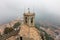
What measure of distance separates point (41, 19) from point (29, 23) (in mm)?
8962

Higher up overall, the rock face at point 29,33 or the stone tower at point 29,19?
the stone tower at point 29,19

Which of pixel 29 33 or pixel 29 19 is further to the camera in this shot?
pixel 29 19

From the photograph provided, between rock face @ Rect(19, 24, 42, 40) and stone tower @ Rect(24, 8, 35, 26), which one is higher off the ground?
stone tower @ Rect(24, 8, 35, 26)

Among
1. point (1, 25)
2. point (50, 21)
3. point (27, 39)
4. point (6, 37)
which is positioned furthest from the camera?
point (50, 21)

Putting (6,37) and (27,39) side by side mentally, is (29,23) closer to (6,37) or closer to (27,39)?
(27,39)

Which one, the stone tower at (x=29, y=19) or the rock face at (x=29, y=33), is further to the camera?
the stone tower at (x=29, y=19)

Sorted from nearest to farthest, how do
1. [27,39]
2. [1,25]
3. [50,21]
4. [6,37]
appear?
[27,39] < [6,37] < [1,25] < [50,21]

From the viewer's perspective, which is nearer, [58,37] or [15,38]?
[15,38]

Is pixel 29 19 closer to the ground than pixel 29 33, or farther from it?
farther from it

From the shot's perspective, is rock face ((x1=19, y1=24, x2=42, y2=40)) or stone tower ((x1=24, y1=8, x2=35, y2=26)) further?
stone tower ((x1=24, y1=8, x2=35, y2=26))

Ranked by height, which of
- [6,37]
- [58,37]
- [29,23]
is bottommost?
[58,37]

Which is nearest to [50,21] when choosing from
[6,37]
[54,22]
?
[54,22]

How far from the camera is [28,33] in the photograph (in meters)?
12.9

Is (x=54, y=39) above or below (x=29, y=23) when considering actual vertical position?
below
